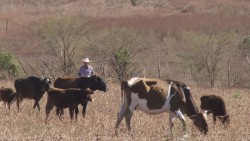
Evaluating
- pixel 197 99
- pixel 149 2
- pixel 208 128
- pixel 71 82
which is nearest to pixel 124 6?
pixel 149 2

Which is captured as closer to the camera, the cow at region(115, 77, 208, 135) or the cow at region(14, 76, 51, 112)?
the cow at region(115, 77, 208, 135)

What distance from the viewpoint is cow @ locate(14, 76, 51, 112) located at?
17.3m

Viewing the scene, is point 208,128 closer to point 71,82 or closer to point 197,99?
point 71,82

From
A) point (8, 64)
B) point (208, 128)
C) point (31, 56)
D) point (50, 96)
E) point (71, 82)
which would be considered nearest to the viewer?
point (208, 128)

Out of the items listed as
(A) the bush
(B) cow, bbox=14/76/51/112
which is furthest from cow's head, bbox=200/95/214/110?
(A) the bush

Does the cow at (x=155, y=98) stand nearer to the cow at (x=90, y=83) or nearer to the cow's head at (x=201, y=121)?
the cow's head at (x=201, y=121)

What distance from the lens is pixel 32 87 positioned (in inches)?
690

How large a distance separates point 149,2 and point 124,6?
503 centimetres

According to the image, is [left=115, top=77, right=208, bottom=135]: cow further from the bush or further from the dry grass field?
the bush

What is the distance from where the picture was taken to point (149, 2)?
7669 cm

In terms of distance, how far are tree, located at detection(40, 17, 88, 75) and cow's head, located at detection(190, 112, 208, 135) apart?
28636 millimetres

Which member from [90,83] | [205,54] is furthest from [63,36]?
[90,83]

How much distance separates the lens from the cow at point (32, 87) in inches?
681

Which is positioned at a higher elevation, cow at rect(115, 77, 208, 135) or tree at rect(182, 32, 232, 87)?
cow at rect(115, 77, 208, 135)
